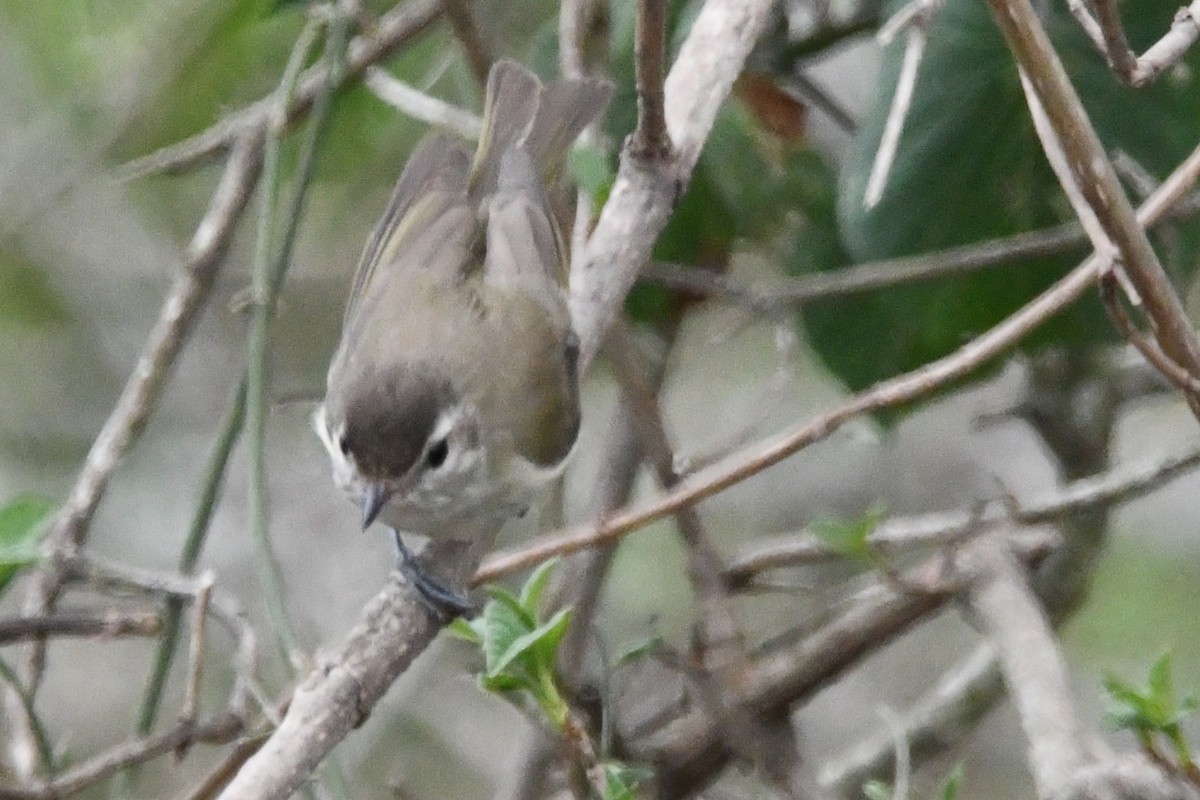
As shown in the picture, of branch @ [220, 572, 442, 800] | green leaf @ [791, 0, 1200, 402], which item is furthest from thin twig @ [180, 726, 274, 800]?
green leaf @ [791, 0, 1200, 402]

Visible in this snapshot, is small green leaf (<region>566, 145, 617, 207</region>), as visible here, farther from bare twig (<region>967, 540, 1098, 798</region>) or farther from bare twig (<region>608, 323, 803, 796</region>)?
bare twig (<region>967, 540, 1098, 798</region>)

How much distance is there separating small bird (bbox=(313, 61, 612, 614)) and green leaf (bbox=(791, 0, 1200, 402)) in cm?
54

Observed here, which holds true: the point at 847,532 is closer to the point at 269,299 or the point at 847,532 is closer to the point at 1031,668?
the point at 1031,668

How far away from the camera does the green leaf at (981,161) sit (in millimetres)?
2963

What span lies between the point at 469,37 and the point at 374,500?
2.80 ft

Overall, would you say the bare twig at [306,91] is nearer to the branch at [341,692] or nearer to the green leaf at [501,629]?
the branch at [341,692]


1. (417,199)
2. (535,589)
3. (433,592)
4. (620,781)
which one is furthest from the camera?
(417,199)

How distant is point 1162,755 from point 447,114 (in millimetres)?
2001

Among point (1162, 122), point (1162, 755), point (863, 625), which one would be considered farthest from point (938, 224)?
point (1162, 755)

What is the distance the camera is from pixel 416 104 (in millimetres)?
3246

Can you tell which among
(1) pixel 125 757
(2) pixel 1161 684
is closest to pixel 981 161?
(2) pixel 1161 684

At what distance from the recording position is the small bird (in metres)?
3.01

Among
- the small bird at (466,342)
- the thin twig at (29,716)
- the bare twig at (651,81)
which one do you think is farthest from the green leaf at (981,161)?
the thin twig at (29,716)

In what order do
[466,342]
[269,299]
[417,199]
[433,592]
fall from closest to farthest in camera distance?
[433,592]
[269,299]
[466,342]
[417,199]
